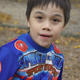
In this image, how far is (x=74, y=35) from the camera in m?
5.79

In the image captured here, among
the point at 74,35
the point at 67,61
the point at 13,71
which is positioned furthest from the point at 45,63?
the point at 74,35

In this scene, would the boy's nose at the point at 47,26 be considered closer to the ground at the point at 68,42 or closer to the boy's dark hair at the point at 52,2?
the boy's dark hair at the point at 52,2

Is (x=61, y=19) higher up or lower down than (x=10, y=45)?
higher up

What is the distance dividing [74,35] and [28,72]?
4167mm

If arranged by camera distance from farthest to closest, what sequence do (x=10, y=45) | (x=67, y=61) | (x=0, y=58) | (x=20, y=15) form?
(x=20, y=15), (x=67, y=61), (x=10, y=45), (x=0, y=58)

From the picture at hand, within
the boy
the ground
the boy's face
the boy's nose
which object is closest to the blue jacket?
the boy

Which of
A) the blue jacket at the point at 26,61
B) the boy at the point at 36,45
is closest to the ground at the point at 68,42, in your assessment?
the blue jacket at the point at 26,61

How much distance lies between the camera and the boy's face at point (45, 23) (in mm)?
1691

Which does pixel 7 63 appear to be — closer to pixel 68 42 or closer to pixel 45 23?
pixel 45 23

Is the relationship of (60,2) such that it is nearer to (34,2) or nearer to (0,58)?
(34,2)

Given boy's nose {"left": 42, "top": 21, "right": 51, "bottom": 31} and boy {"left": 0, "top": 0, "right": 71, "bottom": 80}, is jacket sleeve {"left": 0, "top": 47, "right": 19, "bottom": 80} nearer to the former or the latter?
boy {"left": 0, "top": 0, "right": 71, "bottom": 80}

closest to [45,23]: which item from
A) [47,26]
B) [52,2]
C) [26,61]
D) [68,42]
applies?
[47,26]

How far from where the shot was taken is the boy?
5.46 feet

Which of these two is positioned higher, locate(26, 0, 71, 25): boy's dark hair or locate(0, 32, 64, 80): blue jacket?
locate(26, 0, 71, 25): boy's dark hair
